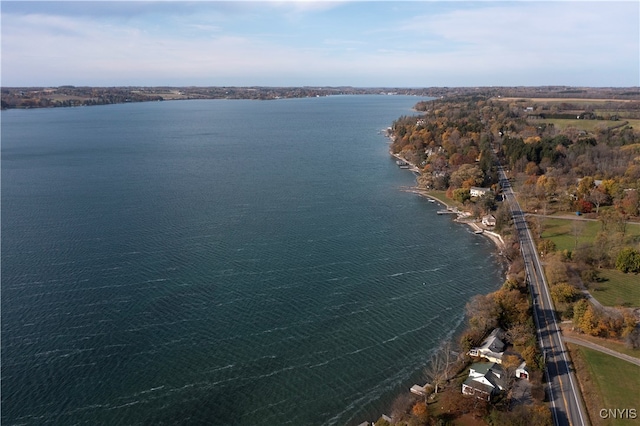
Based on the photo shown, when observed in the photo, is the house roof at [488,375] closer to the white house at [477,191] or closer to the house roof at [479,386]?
the house roof at [479,386]

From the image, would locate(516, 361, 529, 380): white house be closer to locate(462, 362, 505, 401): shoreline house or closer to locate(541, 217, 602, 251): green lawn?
locate(462, 362, 505, 401): shoreline house

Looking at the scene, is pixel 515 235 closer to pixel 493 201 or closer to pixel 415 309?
pixel 493 201

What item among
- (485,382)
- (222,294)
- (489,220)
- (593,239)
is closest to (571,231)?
(593,239)

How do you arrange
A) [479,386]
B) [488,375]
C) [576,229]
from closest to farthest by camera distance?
[479,386]
[488,375]
[576,229]

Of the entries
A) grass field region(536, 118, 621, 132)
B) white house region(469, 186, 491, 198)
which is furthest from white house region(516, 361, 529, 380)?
grass field region(536, 118, 621, 132)

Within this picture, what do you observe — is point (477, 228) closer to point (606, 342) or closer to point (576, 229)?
point (576, 229)

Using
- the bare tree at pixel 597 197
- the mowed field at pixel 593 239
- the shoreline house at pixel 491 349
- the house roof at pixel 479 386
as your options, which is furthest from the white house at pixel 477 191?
the house roof at pixel 479 386
